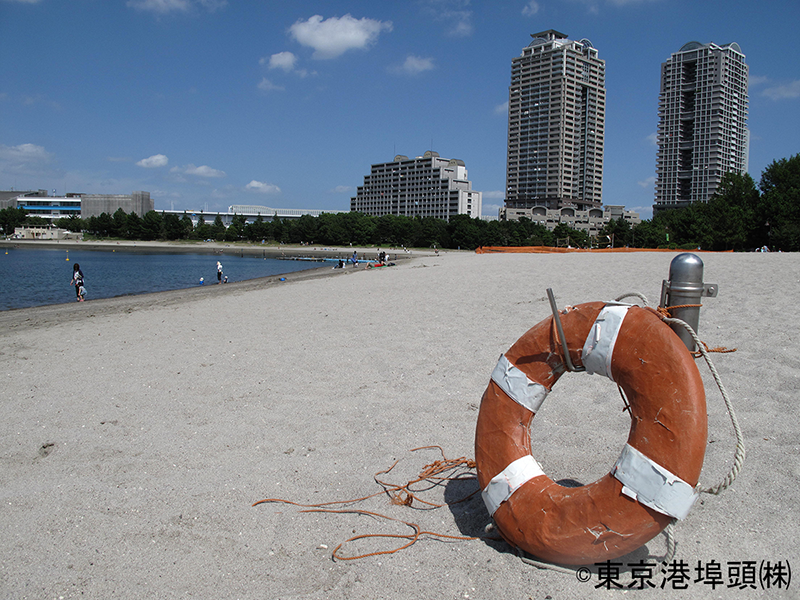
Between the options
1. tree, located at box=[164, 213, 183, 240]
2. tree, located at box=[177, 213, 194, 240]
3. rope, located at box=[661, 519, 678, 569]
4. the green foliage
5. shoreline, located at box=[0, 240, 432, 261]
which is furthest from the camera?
tree, located at box=[177, 213, 194, 240]

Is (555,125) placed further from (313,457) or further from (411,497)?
(411,497)

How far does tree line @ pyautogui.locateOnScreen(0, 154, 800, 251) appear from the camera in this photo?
39.2m

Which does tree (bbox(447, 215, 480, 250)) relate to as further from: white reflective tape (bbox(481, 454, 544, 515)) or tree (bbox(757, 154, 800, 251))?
white reflective tape (bbox(481, 454, 544, 515))

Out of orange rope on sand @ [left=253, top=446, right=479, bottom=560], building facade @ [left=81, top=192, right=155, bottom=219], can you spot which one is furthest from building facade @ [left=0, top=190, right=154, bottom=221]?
orange rope on sand @ [left=253, top=446, right=479, bottom=560]

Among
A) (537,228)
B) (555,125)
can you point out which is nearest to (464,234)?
(537,228)

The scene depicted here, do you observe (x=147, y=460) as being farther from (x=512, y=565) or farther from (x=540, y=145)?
(x=540, y=145)

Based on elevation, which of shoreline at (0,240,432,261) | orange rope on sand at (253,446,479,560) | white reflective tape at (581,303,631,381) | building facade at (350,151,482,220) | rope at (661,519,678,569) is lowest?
orange rope on sand at (253,446,479,560)

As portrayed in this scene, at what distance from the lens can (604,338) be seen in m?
2.64

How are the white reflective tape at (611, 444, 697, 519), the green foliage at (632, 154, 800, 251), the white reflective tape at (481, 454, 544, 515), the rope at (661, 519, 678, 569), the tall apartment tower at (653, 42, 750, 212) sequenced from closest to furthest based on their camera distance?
the white reflective tape at (611, 444, 697, 519) < the rope at (661, 519, 678, 569) < the white reflective tape at (481, 454, 544, 515) < the green foliage at (632, 154, 800, 251) < the tall apartment tower at (653, 42, 750, 212)

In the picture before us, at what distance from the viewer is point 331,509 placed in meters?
3.24

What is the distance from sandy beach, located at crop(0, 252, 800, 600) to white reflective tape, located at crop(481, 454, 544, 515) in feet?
0.97

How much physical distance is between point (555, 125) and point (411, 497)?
480 feet

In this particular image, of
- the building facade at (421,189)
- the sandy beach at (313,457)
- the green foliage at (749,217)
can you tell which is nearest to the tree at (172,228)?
the building facade at (421,189)

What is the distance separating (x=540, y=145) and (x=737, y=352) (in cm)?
14381
